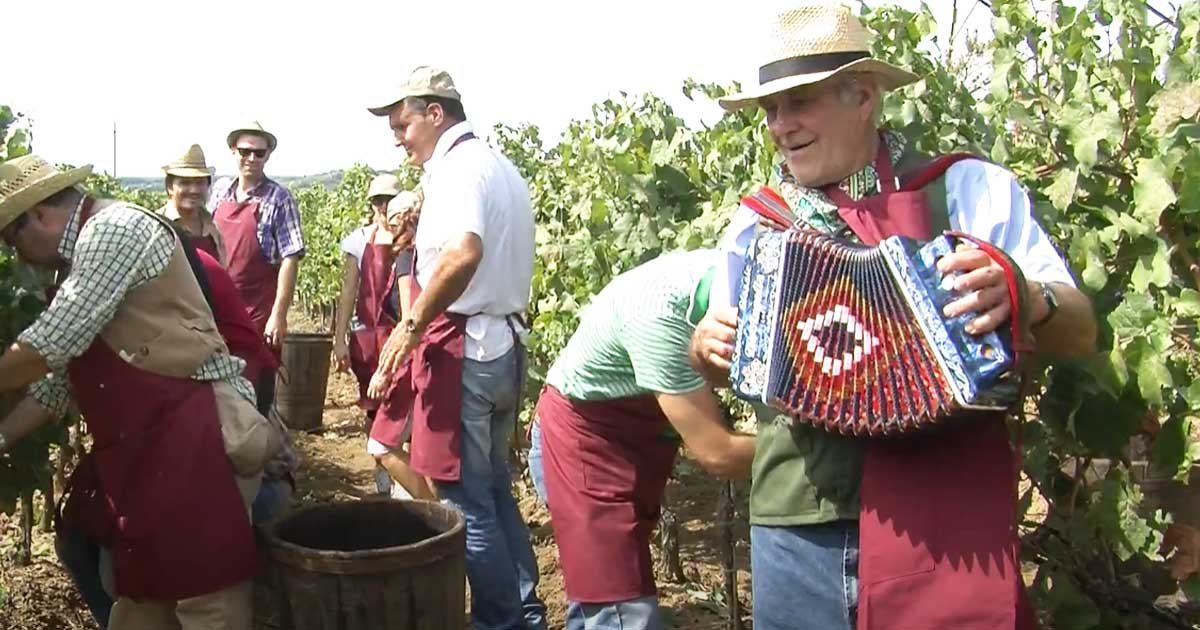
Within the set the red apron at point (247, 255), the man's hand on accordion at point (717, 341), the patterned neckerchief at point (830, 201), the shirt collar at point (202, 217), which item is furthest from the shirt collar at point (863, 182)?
the red apron at point (247, 255)

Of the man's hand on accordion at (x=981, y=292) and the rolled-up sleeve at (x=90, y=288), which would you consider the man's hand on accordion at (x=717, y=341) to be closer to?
the man's hand on accordion at (x=981, y=292)

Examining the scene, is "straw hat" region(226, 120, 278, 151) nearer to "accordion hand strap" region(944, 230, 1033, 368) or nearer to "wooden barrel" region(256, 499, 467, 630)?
"wooden barrel" region(256, 499, 467, 630)

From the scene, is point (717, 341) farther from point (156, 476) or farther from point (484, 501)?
point (484, 501)

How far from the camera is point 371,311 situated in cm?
596

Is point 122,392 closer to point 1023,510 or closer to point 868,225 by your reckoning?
point 868,225

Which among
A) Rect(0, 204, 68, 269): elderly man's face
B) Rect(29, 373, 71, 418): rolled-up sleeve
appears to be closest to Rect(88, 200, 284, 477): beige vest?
Rect(0, 204, 68, 269): elderly man's face

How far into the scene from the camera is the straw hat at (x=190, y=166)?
5.09m

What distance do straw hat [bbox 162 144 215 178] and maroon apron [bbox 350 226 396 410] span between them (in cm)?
95

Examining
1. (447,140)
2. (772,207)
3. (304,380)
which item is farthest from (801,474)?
(304,380)

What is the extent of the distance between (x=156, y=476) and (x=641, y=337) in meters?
1.36

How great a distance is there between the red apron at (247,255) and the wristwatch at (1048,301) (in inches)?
179

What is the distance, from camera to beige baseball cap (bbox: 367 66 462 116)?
394 centimetres

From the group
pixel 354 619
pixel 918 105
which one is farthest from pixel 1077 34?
pixel 354 619

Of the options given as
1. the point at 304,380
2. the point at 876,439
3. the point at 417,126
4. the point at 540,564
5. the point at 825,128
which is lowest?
the point at 540,564
